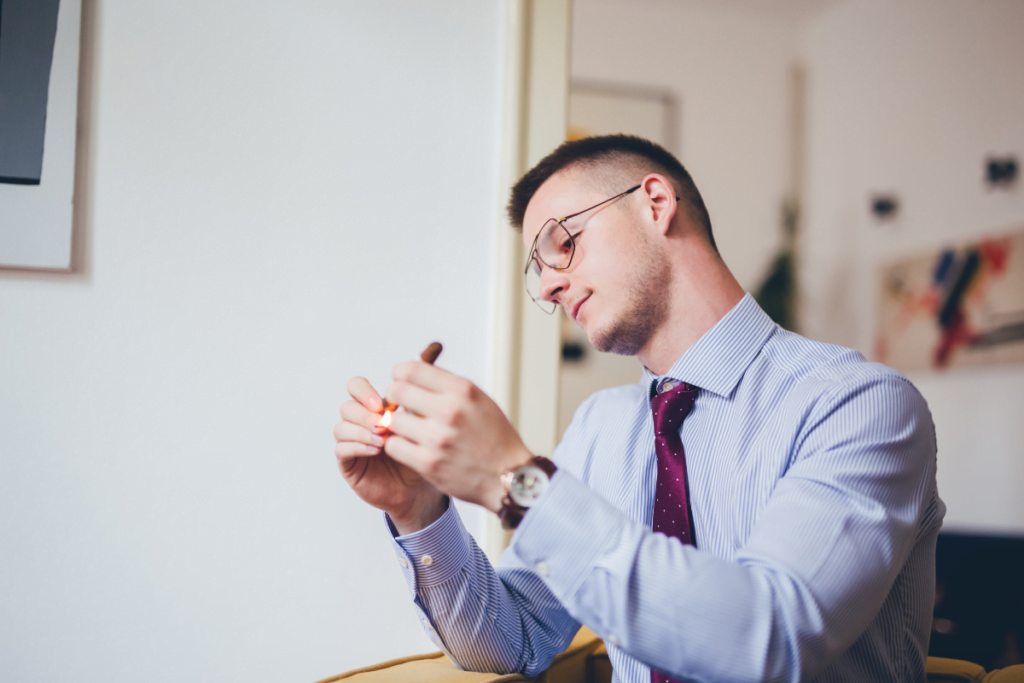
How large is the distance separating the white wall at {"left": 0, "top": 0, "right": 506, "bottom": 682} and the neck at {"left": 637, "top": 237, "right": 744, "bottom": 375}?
1.41 feet

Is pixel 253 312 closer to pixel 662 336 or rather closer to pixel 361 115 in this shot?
pixel 361 115

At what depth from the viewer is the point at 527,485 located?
2.35 feet

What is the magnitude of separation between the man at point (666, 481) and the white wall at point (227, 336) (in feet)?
1.00

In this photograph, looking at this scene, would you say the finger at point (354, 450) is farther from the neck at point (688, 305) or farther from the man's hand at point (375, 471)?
the neck at point (688, 305)

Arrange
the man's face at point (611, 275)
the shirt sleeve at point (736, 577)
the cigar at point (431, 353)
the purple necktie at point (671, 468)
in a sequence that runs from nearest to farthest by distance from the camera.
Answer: the shirt sleeve at point (736, 577)
the cigar at point (431, 353)
the purple necktie at point (671, 468)
the man's face at point (611, 275)

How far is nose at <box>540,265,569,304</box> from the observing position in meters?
1.21

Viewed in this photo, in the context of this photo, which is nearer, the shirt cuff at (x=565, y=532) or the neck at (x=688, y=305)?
the shirt cuff at (x=565, y=532)

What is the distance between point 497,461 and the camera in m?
0.71

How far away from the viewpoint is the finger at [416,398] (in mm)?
705

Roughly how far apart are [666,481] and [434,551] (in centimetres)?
36

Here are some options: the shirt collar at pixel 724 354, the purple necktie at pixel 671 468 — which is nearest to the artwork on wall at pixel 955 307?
the shirt collar at pixel 724 354

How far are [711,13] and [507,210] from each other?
263cm

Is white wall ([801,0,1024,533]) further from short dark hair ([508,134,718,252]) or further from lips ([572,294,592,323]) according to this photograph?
lips ([572,294,592,323])

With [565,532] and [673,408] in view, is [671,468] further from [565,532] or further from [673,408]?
[565,532]
